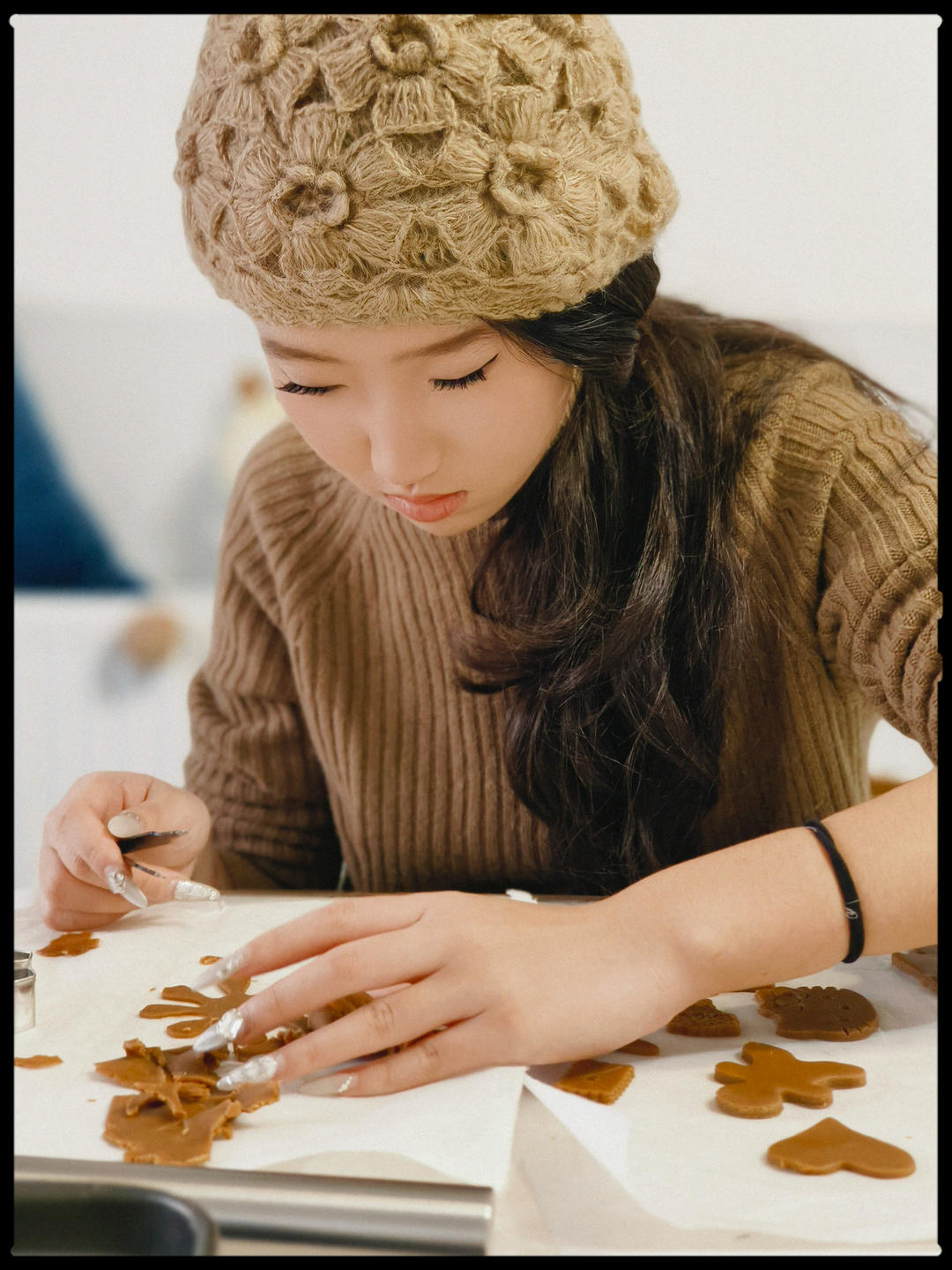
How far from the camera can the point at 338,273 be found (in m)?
0.66

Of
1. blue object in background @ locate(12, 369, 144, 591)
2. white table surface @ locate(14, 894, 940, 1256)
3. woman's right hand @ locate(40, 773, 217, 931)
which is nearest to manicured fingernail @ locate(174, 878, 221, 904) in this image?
woman's right hand @ locate(40, 773, 217, 931)

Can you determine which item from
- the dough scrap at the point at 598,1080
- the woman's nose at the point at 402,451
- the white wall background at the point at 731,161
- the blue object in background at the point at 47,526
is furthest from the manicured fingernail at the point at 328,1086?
the blue object in background at the point at 47,526

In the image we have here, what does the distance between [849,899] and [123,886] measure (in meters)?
0.47

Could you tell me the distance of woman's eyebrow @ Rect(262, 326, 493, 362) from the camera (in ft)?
2.29

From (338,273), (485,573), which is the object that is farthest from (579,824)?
(338,273)

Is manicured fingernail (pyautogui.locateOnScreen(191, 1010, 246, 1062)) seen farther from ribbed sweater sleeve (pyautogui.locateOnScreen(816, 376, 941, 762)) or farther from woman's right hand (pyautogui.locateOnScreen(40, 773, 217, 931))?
ribbed sweater sleeve (pyautogui.locateOnScreen(816, 376, 941, 762))

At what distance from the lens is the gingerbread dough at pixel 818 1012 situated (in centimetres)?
66

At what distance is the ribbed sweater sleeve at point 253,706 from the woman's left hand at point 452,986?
435mm

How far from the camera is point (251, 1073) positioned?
1.95ft

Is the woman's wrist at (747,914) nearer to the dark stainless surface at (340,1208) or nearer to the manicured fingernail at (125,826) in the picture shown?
the dark stainless surface at (340,1208)

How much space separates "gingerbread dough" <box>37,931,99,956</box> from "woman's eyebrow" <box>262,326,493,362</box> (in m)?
0.41

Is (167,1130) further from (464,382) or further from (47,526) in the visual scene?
(47,526)

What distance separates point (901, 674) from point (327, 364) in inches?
16.7

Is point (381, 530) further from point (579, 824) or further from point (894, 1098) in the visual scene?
point (894, 1098)
